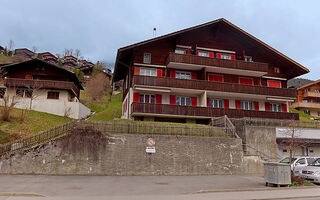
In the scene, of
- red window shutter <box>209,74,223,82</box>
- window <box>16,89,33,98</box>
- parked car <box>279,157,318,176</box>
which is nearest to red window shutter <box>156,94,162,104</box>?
red window shutter <box>209,74,223,82</box>

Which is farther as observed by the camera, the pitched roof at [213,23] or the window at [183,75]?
the window at [183,75]

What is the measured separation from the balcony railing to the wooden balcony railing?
2143mm

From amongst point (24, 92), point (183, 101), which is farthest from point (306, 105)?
point (24, 92)

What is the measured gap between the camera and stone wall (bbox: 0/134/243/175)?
1462cm

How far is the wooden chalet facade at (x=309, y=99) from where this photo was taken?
2083 inches

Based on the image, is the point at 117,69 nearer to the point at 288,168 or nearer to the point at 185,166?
the point at 185,166

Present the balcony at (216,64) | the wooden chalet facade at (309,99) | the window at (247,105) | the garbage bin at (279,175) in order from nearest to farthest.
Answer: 1. the garbage bin at (279,175)
2. the balcony at (216,64)
3. the window at (247,105)
4. the wooden chalet facade at (309,99)

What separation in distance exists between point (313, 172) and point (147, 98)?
17.0 m

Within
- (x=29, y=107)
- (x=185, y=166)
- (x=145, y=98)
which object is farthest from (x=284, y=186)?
(x=29, y=107)

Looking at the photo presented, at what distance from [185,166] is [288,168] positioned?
22.5 feet

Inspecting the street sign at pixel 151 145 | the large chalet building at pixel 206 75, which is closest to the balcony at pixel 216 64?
the large chalet building at pixel 206 75

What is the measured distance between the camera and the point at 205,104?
26.1 metres

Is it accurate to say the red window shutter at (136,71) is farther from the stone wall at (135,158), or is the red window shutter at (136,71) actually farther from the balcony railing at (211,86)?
the stone wall at (135,158)

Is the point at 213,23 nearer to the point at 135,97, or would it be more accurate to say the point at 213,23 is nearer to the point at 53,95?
the point at 135,97
